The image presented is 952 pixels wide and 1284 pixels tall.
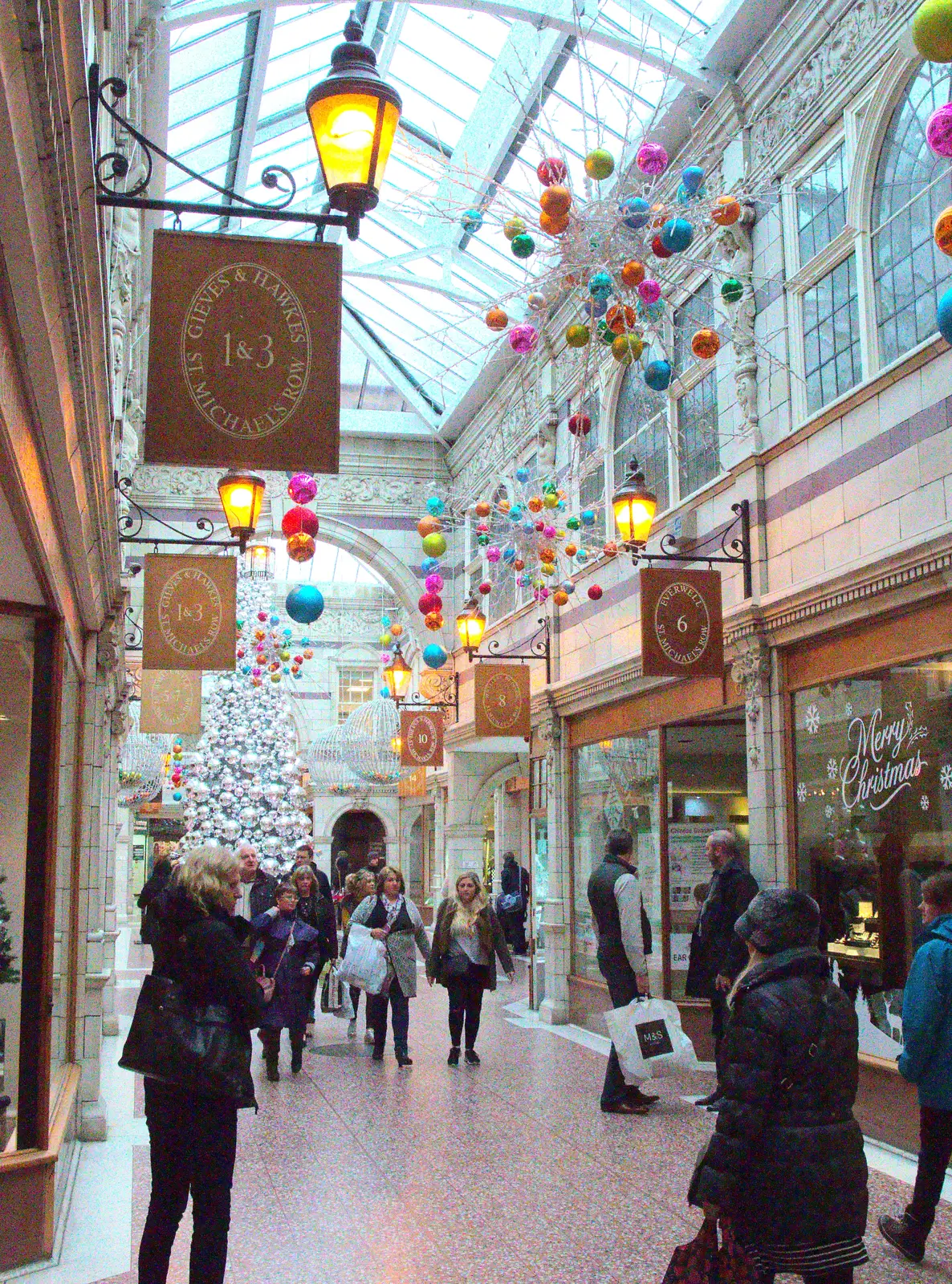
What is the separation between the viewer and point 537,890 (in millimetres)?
15414

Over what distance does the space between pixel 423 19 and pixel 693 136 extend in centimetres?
427

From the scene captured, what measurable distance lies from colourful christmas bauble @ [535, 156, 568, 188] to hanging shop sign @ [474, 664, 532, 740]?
7.38 metres

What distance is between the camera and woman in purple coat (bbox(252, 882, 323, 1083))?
8578 mm

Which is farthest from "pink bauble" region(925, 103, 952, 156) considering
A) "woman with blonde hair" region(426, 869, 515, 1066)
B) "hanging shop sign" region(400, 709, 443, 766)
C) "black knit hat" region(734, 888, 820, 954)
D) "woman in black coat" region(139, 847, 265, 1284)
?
"hanging shop sign" region(400, 709, 443, 766)

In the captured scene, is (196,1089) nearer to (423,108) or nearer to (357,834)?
(423,108)

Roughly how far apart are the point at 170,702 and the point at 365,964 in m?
4.35

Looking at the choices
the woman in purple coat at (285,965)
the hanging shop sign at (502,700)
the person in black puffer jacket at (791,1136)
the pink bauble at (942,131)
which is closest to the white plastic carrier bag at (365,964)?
the woman in purple coat at (285,965)

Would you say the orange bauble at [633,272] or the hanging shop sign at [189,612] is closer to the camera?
the orange bauble at [633,272]

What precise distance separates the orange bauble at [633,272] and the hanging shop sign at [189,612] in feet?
13.2

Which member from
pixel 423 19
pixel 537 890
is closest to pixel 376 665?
pixel 537 890

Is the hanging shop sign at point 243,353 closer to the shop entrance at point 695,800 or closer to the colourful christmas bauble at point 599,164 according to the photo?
the colourful christmas bauble at point 599,164

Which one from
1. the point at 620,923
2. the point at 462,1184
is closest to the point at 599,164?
the point at 620,923

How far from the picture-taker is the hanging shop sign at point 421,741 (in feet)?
52.4

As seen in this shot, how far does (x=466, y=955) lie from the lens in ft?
29.9
